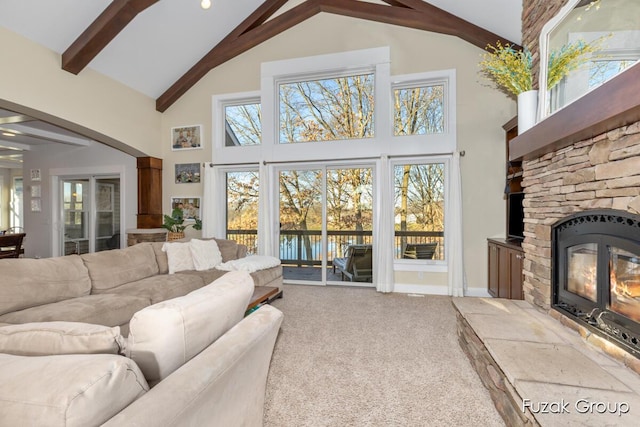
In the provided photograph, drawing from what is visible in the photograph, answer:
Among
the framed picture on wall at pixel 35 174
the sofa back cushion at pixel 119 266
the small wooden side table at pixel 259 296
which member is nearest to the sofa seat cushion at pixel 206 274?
the sofa back cushion at pixel 119 266

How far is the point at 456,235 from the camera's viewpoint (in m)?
4.33

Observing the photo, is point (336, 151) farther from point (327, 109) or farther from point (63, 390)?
point (63, 390)

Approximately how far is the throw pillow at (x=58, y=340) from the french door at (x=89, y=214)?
6363 millimetres

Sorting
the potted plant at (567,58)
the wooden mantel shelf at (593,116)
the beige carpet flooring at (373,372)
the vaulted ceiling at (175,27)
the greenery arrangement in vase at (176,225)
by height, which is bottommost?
the beige carpet flooring at (373,372)

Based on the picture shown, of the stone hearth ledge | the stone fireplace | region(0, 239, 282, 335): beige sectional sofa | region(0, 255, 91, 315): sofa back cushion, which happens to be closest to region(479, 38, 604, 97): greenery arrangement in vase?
the stone fireplace

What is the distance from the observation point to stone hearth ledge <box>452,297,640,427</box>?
1337 millimetres

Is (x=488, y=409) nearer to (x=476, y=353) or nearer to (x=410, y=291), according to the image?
(x=476, y=353)

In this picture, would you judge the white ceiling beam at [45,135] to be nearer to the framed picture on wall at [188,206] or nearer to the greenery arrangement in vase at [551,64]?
the framed picture on wall at [188,206]

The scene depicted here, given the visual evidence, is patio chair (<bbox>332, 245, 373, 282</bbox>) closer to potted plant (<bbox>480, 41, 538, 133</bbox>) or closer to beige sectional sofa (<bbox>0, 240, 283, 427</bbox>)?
potted plant (<bbox>480, 41, 538, 133</bbox>)

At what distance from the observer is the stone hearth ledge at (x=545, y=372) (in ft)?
4.39

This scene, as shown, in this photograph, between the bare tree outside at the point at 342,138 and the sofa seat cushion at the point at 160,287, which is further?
the bare tree outside at the point at 342,138

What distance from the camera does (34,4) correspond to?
11.0 ft

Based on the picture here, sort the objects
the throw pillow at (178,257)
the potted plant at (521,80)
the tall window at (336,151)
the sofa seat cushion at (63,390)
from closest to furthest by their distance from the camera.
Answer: the sofa seat cushion at (63,390)
the potted plant at (521,80)
the throw pillow at (178,257)
the tall window at (336,151)

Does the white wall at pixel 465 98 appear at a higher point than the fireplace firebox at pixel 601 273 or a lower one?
higher
